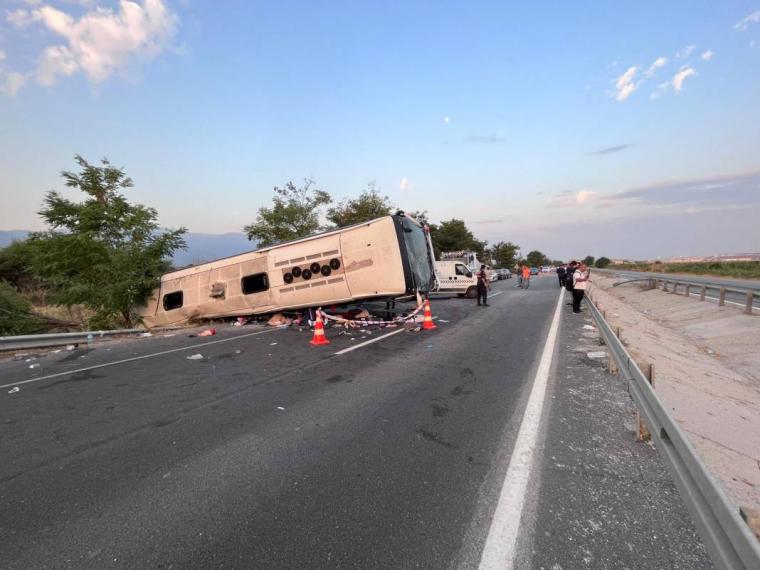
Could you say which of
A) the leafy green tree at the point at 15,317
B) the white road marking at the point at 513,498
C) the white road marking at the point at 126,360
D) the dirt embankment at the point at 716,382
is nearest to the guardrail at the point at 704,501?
the dirt embankment at the point at 716,382

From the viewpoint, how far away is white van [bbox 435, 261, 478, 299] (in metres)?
20.4

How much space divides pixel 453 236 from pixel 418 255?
51.0 m

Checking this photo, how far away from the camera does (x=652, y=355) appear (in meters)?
6.73

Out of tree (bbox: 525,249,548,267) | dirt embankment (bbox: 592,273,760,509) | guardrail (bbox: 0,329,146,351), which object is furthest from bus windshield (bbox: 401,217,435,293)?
tree (bbox: 525,249,548,267)

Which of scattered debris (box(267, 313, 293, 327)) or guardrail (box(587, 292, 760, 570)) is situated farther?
scattered debris (box(267, 313, 293, 327))

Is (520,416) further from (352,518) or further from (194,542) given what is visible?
(194,542)

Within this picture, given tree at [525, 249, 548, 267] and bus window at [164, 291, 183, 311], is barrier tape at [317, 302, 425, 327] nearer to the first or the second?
bus window at [164, 291, 183, 311]

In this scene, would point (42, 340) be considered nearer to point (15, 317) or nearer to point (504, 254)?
point (15, 317)

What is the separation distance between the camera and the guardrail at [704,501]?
149cm

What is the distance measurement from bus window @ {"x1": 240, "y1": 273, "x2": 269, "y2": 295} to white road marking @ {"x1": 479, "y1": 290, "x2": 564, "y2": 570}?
891cm

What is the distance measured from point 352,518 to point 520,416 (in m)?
2.34

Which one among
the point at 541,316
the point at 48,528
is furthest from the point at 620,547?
the point at 541,316

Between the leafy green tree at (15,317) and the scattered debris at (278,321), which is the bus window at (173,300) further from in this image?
the leafy green tree at (15,317)

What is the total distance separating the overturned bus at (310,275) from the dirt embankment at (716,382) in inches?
206
